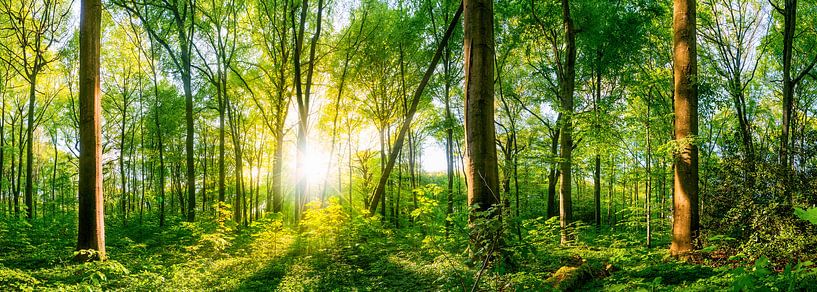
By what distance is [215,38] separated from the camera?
55.1 ft

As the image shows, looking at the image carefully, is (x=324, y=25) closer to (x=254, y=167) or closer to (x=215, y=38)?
(x=215, y=38)

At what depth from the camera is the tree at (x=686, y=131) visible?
20.2 feet

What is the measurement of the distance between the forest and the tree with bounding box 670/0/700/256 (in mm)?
28

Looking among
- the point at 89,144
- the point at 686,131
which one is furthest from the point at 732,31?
the point at 89,144

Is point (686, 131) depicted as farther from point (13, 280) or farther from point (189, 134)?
point (189, 134)

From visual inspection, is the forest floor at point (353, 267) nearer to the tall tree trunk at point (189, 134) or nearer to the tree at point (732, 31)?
the tall tree trunk at point (189, 134)

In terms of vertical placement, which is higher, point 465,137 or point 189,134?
point 189,134

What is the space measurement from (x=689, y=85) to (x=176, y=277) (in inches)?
353

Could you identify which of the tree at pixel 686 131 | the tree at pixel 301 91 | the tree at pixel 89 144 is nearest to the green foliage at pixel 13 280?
the tree at pixel 89 144

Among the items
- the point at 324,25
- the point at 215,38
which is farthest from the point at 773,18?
the point at 215,38

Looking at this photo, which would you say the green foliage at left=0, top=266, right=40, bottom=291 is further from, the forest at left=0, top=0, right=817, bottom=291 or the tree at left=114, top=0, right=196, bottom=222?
the tree at left=114, top=0, right=196, bottom=222

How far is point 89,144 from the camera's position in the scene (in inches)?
263

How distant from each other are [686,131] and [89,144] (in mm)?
10183

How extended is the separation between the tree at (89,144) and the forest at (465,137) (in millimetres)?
28
